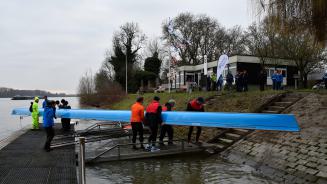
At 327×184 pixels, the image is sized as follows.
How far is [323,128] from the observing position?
10711 mm

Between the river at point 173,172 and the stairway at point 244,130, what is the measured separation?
1.41m

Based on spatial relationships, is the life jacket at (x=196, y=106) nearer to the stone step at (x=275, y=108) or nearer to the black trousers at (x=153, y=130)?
the black trousers at (x=153, y=130)

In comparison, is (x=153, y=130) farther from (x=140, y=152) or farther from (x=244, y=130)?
(x=244, y=130)

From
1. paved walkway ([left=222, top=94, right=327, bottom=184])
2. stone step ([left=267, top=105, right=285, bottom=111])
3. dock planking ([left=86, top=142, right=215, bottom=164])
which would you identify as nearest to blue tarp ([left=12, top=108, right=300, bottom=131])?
dock planking ([left=86, top=142, right=215, bottom=164])

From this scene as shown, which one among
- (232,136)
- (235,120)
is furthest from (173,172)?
(232,136)

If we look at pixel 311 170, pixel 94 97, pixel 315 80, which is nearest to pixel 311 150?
pixel 311 170

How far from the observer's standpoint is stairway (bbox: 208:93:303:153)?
12955 millimetres

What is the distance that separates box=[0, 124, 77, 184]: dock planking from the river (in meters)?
0.81

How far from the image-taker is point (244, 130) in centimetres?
1355

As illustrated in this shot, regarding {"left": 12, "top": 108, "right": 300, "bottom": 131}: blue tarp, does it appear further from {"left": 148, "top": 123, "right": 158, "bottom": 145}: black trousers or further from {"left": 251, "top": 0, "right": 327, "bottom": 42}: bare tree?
{"left": 251, "top": 0, "right": 327, "bottom": 42}: bare tree

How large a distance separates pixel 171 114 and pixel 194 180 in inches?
133

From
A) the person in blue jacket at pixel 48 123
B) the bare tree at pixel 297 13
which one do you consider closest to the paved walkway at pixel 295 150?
the bare tree at pixel 297 13

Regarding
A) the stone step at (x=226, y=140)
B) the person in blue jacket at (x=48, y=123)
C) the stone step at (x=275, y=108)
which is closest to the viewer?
the person in blue jacket at (x=48, y=123)

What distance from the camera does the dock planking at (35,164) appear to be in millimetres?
7766
